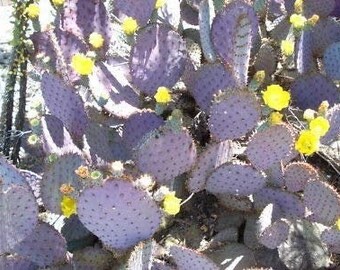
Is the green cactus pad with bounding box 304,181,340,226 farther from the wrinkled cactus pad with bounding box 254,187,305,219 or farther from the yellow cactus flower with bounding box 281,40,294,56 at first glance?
the yellow cactus flower with bounding box 281,40,294,56

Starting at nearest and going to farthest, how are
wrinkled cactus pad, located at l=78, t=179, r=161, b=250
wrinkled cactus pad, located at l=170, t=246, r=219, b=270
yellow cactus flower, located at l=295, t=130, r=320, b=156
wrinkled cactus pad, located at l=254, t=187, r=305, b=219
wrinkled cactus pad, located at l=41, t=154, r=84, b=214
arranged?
1. wrinkled cactus pad, located at l=78, t=179, r=161, b=250
2. wrinkled cactus pad, located at l=170, t=246, r=219, b=270
3. yellow cactus flower, located at l=295, t=130, r=320, b=156
4. wrinkled cactus pad, located at l=41, t=154, r=84, b=214
5. wrinkled cactus pad, located at l=254, t=187, r=305, b=219

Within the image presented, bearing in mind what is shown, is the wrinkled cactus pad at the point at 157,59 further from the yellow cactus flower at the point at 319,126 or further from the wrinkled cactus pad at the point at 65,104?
the yellow cactus flower at the point at 319,126

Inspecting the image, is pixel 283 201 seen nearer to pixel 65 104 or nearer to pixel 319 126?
pixel 319 126

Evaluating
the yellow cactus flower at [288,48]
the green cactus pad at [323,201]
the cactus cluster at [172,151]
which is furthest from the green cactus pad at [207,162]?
the yellow cactus flower at [288,48]

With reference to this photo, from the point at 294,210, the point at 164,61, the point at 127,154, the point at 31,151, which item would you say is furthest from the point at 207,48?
the point at 31,151

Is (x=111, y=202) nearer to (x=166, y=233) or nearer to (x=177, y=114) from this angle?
(x=177, y=114)

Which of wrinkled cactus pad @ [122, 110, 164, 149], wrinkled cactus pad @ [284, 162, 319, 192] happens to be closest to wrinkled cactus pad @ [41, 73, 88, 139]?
wrinkled cactus pad @ [122, 110, 164, 149]

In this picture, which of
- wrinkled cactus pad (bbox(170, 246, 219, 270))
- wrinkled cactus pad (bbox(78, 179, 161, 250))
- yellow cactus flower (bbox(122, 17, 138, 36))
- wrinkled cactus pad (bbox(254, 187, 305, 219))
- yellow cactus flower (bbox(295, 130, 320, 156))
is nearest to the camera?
wrinkled cactus pad (bbox(78, 179, 161, 250))

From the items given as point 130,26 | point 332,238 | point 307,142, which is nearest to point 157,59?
point 130,26
